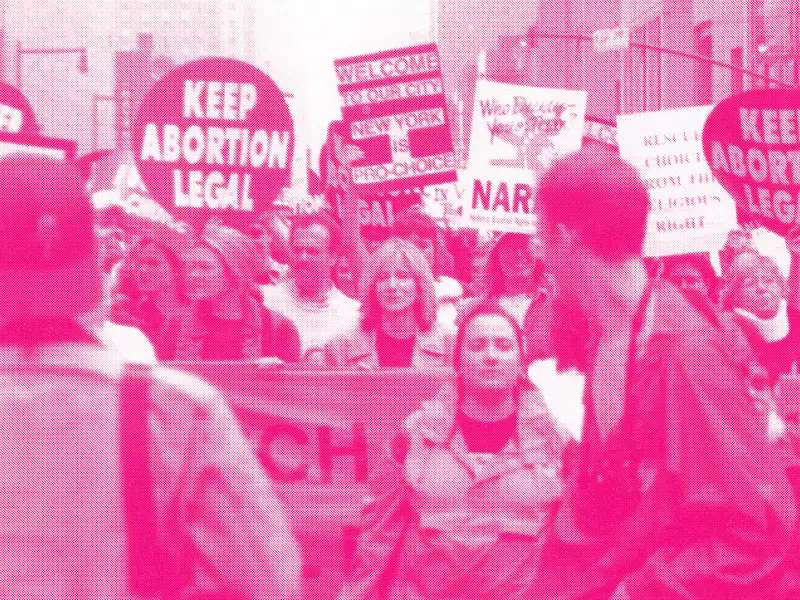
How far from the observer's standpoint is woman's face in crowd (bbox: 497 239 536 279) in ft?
35.2

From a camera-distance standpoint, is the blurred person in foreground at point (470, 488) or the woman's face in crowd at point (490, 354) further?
the woman's face in crowd at point (490, 354)

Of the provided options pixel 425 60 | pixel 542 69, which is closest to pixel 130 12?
pixel 542 69

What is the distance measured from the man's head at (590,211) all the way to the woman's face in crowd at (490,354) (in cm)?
189

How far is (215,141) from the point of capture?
12.1 m

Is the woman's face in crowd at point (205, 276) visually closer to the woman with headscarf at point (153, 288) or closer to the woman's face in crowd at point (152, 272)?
the woman with headscarf at point (153, 288)

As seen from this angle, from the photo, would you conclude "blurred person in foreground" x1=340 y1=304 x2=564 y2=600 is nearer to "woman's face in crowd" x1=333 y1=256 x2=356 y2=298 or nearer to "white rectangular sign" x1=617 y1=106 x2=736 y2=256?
"white rectangular sign" x1=617 y1=106 x2=736 y2=256

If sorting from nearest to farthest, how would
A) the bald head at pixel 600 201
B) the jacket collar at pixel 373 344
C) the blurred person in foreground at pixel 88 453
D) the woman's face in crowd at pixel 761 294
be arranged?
the blurred person in foreground at pixel 88 453 < the bald head at pixel 600 201 < the jacket collar at pixel 373 344 < the woman's face in crowd at pixel 761 294

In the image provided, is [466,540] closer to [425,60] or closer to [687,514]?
[687,514]

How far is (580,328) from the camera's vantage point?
14.1 ft

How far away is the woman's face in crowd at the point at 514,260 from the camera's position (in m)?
10.7

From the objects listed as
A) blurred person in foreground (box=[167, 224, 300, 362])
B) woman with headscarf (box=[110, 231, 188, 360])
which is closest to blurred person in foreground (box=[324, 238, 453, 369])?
blurred person in foreground (box=[167, 224, 300, 362])

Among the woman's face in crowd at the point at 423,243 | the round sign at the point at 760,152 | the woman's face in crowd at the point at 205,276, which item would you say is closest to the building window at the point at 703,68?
the woman's face in crowd at the point at 423,243

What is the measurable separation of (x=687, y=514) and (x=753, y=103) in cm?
736

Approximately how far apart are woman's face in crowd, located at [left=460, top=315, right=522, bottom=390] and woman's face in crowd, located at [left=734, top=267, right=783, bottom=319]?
3.53 metres
